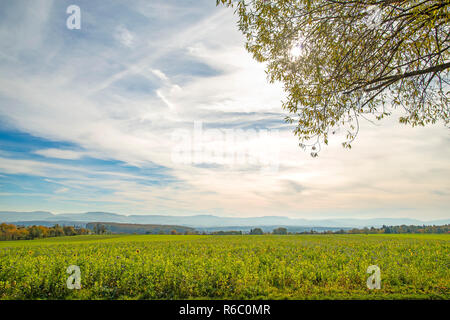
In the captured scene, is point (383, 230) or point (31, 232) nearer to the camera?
point (31, 232)

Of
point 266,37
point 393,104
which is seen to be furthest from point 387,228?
point 266,37

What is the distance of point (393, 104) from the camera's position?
12430 millimetres

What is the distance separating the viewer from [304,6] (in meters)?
10.2

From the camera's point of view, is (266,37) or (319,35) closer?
(319,35)

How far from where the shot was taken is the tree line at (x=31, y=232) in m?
55.2

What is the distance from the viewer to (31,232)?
58625mm

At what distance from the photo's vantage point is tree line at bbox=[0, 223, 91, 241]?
5525 cm

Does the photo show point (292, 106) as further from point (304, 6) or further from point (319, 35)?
point (304, 6)
